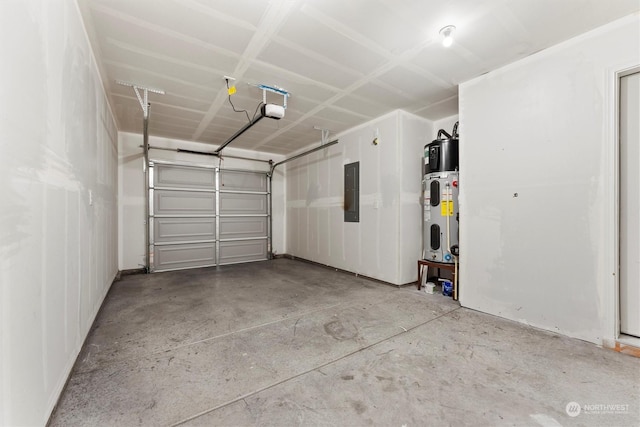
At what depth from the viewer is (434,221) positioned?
12.0ft

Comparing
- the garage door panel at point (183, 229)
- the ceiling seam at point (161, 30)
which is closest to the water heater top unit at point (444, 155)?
the ceiling seam at point (161, 30)

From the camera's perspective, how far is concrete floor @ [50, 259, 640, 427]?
1425 mm

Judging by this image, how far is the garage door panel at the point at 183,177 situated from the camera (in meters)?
5.23

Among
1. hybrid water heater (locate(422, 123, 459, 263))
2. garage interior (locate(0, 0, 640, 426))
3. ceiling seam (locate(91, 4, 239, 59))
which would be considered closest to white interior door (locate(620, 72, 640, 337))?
garage interior (locate(0, 0, 640, 426))

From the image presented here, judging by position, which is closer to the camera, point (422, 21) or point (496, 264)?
point (422, 21)

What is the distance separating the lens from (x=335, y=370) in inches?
72.0

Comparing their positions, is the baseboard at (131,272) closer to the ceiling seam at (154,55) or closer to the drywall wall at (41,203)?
the drywall wall at (41,203)

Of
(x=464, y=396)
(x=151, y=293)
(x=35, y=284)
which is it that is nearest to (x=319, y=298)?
(x=464, y=396)

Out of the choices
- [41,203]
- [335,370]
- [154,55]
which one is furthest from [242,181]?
[335,370]

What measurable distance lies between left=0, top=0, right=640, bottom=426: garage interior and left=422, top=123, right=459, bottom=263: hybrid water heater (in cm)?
5

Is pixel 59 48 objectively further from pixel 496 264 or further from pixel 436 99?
pixel 496 264

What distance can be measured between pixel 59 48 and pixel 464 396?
3270 mm

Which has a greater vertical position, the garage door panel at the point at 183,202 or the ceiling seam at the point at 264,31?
the ceiling seam at the point at 264,31

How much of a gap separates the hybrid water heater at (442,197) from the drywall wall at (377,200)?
0.35 metres
